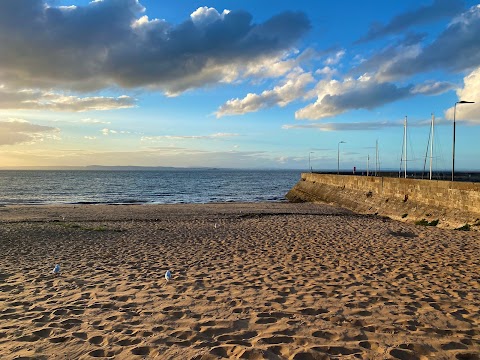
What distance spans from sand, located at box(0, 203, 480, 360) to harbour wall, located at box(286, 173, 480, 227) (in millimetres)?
4464

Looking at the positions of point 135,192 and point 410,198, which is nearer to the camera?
point 410,198

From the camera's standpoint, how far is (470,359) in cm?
390

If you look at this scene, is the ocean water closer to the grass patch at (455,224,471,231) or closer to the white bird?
the grass patch at (455,224,471,231)

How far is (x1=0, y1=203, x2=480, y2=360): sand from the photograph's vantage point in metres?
4.23

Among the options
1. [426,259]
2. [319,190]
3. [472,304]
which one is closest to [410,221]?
[426,259]

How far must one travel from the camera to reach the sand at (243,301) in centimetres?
423

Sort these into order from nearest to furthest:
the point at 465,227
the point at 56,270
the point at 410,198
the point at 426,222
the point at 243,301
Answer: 1. the point at 243,301
2. the point at 56,270
3. the point at 465,227
4. the point at 426,222
5. the point at 410,198

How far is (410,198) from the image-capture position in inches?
806

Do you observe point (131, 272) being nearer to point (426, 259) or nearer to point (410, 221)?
point (426, 259)

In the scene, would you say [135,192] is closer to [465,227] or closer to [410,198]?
[410,198]

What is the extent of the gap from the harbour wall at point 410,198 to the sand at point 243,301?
4.46m

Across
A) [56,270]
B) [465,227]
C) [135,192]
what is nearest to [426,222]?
[465,227]

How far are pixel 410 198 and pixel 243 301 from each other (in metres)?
17.5

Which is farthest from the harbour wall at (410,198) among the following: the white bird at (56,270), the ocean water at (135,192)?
the white bird at (56,270)
